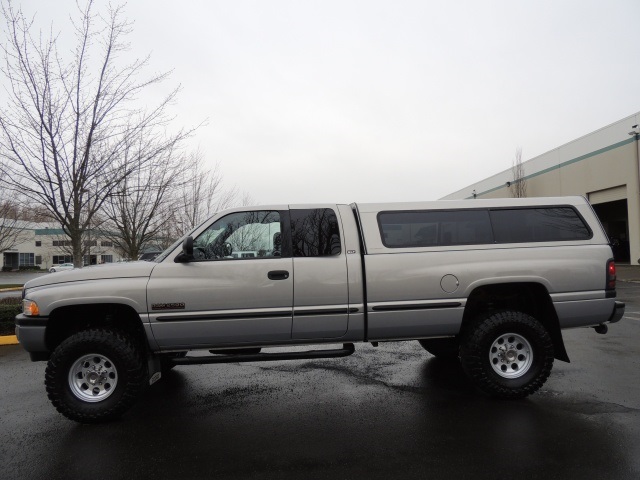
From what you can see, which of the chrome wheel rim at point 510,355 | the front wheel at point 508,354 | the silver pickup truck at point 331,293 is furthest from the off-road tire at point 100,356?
the chrome wheel rim at point 510,355

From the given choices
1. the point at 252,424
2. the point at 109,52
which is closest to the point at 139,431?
the point at 252,424

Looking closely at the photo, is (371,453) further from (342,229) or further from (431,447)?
(342,229)

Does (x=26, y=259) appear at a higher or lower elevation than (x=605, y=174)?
lower

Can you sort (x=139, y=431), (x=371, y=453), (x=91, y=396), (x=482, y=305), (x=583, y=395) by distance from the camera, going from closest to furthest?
(x=371, y=453), (x=139, y=431), (x=91, y=396), (x=583, y=395), (x=482, y=305)

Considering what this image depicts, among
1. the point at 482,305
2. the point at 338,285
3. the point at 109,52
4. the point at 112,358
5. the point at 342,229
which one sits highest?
the point at 109,52

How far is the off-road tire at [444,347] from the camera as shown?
16.3 ft

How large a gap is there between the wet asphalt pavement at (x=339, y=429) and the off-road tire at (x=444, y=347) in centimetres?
24

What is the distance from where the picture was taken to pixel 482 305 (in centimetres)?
465

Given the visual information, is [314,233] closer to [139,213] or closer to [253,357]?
[253,357]

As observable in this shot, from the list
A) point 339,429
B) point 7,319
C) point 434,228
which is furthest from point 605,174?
point 7,319

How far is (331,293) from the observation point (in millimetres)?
4168

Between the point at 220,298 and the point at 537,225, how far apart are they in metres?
3.40

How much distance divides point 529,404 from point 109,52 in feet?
29.6

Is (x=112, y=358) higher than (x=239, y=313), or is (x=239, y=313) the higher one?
(x=239, y=313)
